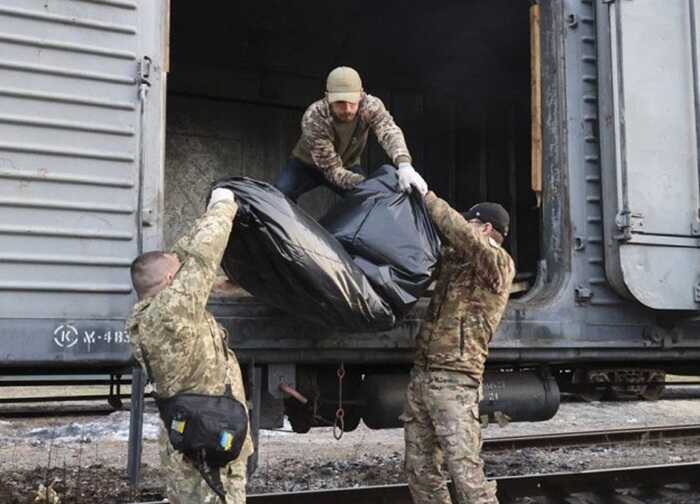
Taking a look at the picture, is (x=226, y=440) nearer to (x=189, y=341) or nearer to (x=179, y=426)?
(x=179, y=426)

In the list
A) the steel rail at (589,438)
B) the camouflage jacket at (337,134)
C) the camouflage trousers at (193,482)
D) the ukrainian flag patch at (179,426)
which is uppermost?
the camouflage jacket at (337,134)

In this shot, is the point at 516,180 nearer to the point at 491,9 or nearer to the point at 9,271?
the point at 491,9

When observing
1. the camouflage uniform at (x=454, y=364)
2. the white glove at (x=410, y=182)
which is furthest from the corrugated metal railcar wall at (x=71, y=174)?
→ the camouflage uniform at (x=454, y=364)

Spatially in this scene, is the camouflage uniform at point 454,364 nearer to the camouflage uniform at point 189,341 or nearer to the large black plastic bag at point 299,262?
the large black plastic bag at point 299,262

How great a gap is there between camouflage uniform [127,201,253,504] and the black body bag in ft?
0.24

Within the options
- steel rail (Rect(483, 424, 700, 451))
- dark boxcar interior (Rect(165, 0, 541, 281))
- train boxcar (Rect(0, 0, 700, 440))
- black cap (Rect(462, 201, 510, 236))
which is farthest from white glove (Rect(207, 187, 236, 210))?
steel rail (Rect(483, 424, 700, 451))

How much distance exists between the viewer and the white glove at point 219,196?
2.72 meters

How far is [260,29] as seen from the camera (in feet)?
21.9

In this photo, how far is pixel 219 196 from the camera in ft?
8.97

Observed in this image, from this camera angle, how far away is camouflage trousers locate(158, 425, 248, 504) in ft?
8.40

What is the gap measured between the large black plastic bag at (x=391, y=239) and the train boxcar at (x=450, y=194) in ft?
1.74

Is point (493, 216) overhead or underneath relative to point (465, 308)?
overhead

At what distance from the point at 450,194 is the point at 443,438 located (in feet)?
12.5

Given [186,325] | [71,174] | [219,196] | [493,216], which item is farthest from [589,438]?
[71,174]
